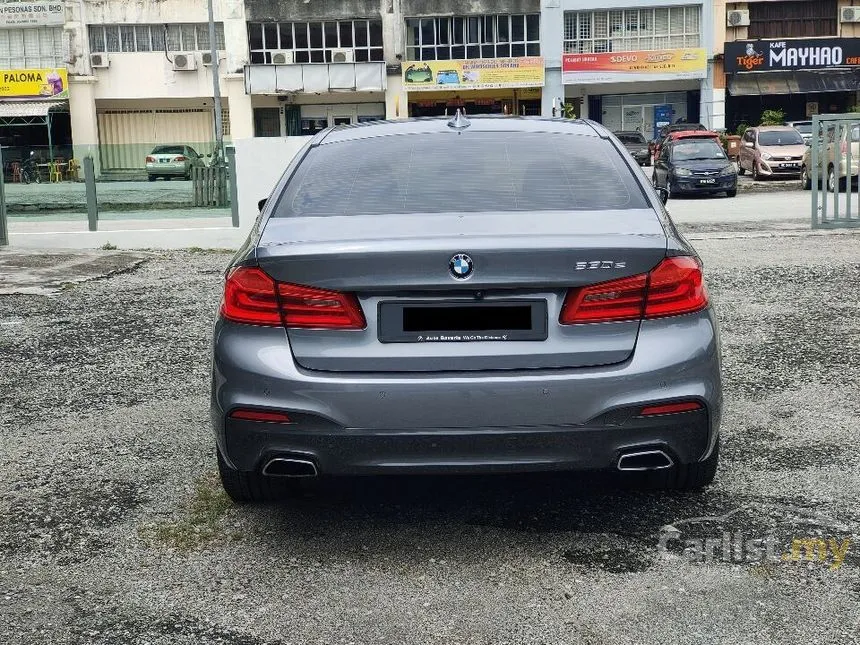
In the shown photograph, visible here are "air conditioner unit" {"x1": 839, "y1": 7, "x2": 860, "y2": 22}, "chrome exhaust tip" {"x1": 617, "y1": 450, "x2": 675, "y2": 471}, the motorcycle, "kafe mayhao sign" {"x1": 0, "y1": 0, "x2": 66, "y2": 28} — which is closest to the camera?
"chrome exhaust tip" {"x1": 617, "y1": 450, "x2": 675, "y2": 471}

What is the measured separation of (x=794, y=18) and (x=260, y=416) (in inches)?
2010

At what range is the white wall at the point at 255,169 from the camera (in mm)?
18359

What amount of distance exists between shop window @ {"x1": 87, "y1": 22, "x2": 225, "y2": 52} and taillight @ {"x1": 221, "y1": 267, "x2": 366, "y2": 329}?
50.5 meters

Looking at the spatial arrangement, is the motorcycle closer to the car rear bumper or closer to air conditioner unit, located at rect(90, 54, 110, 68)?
the car rear bumper

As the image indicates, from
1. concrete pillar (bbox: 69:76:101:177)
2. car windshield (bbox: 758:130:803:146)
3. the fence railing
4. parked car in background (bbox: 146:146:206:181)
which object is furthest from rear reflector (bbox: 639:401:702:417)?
concrete pillar (bbox: 69:76:101:177)

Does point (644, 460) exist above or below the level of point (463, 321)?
below

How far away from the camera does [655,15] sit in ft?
168

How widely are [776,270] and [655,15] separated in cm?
4164

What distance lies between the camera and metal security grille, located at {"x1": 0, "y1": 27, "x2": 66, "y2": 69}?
170 feet

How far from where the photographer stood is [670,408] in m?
3.81

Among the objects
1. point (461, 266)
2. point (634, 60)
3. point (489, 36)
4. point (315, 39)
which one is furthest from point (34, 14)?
point (461, 266)

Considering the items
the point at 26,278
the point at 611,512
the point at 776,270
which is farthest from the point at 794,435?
the point at 26,278

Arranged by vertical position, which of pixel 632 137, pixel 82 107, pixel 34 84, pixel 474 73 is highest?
pixel 34 84

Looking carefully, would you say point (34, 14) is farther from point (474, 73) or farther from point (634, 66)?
point (634, 66)
